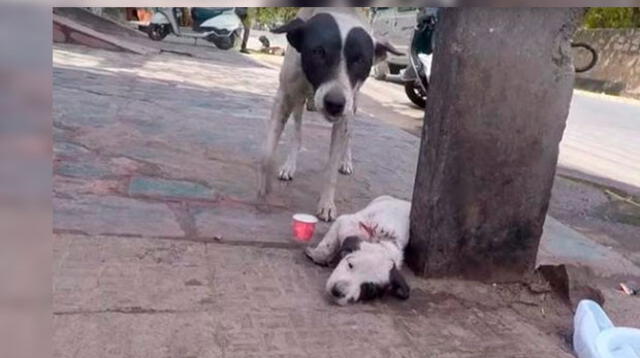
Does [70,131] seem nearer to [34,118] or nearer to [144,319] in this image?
[144,319]

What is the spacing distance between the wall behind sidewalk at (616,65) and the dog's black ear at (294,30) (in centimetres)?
1557

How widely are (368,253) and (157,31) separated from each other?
57.9ft

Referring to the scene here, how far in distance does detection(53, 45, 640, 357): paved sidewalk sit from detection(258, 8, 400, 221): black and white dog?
440 mm

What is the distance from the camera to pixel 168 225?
2980 millimetres

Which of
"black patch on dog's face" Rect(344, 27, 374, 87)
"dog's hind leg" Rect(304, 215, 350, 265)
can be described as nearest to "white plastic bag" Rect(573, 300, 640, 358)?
"dog's hind leg" Rect(304, 215, 350, 265)

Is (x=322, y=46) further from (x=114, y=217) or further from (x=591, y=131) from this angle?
(x=591, y=131)

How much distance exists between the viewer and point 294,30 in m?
3.12

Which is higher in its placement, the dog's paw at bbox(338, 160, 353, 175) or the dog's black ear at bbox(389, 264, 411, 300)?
the dog's black ear at bbox(389, 264, 411, 300)

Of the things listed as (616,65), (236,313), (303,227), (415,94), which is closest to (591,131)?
(415,94)

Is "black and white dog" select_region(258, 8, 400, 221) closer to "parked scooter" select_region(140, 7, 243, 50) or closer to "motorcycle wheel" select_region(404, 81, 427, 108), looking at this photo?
"motorcycle wheel" select_region(404, 81, 427, 108)

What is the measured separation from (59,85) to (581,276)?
5.64 m

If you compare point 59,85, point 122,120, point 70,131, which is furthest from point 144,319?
point 59,85

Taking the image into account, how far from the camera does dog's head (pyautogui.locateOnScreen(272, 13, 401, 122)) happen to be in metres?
3.01

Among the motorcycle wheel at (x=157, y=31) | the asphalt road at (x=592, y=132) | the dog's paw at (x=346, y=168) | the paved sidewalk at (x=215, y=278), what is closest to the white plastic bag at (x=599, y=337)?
the paved sidewalk at (x=215, y=278)
